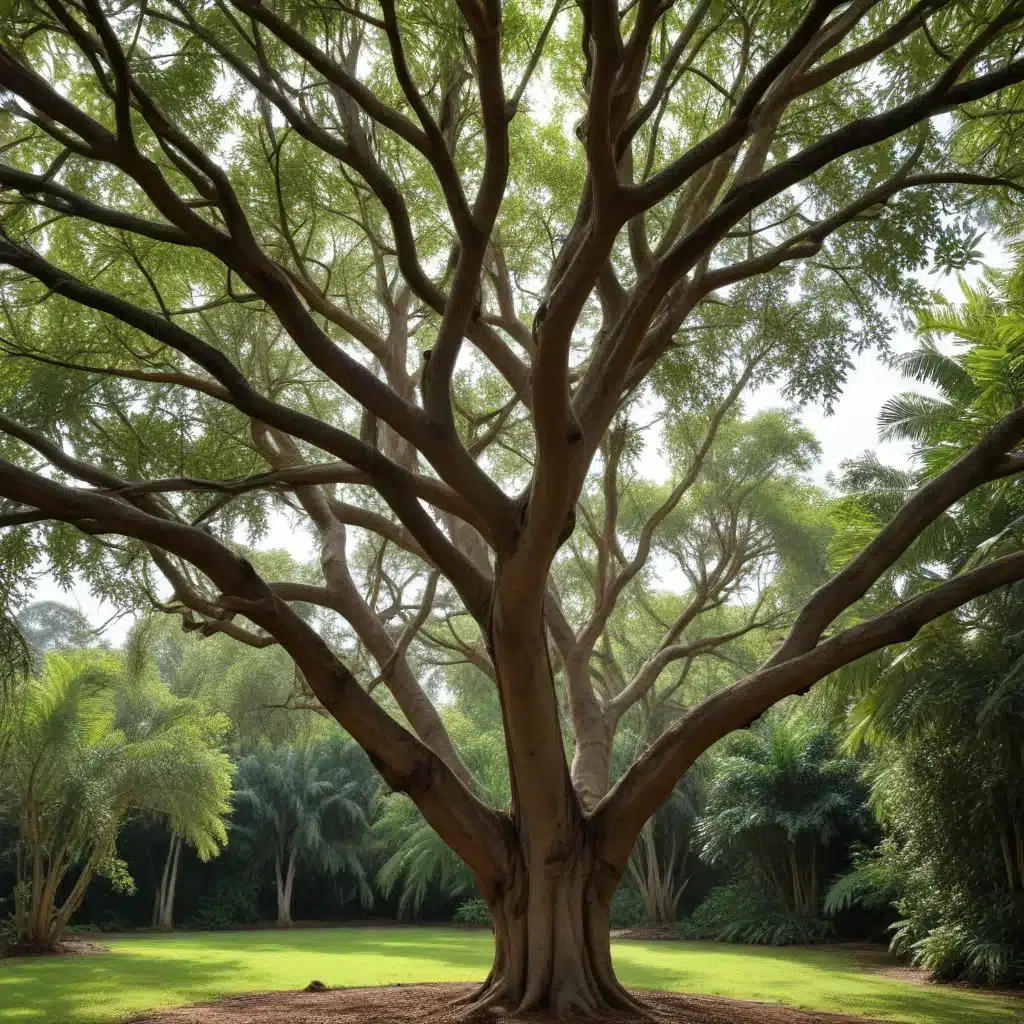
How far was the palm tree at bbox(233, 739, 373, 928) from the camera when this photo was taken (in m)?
20.3

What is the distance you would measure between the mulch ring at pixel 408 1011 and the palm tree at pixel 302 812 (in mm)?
13260

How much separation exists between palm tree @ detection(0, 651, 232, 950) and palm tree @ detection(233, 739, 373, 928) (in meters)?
5.90

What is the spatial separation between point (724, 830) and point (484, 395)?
8992 millimetres

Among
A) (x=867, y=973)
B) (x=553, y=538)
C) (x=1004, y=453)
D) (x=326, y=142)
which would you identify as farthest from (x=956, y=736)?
(x=326, y=142)

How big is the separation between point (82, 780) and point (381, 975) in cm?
545

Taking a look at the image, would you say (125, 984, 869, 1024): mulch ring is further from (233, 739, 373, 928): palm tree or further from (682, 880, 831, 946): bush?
(233, 739, 373, 928): palm tree

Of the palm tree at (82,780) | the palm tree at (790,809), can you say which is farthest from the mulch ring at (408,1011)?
the palm tree at (790,809)

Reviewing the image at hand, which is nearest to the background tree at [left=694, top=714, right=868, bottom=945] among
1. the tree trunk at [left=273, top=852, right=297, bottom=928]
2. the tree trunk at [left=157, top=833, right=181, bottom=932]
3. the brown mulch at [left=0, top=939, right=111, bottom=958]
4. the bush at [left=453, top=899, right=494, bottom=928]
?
the bush at [left=453, top=899, right=494, bottom=928]

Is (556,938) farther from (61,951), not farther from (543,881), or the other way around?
(61,951)

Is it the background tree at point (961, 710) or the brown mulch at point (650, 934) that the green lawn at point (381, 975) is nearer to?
the background tree at point (961, 710)

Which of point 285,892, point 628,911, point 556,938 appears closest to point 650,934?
point 628,911

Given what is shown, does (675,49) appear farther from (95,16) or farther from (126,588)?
(126,588)

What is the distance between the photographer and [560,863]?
5.45 meters

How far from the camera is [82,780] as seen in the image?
12.6 meters
